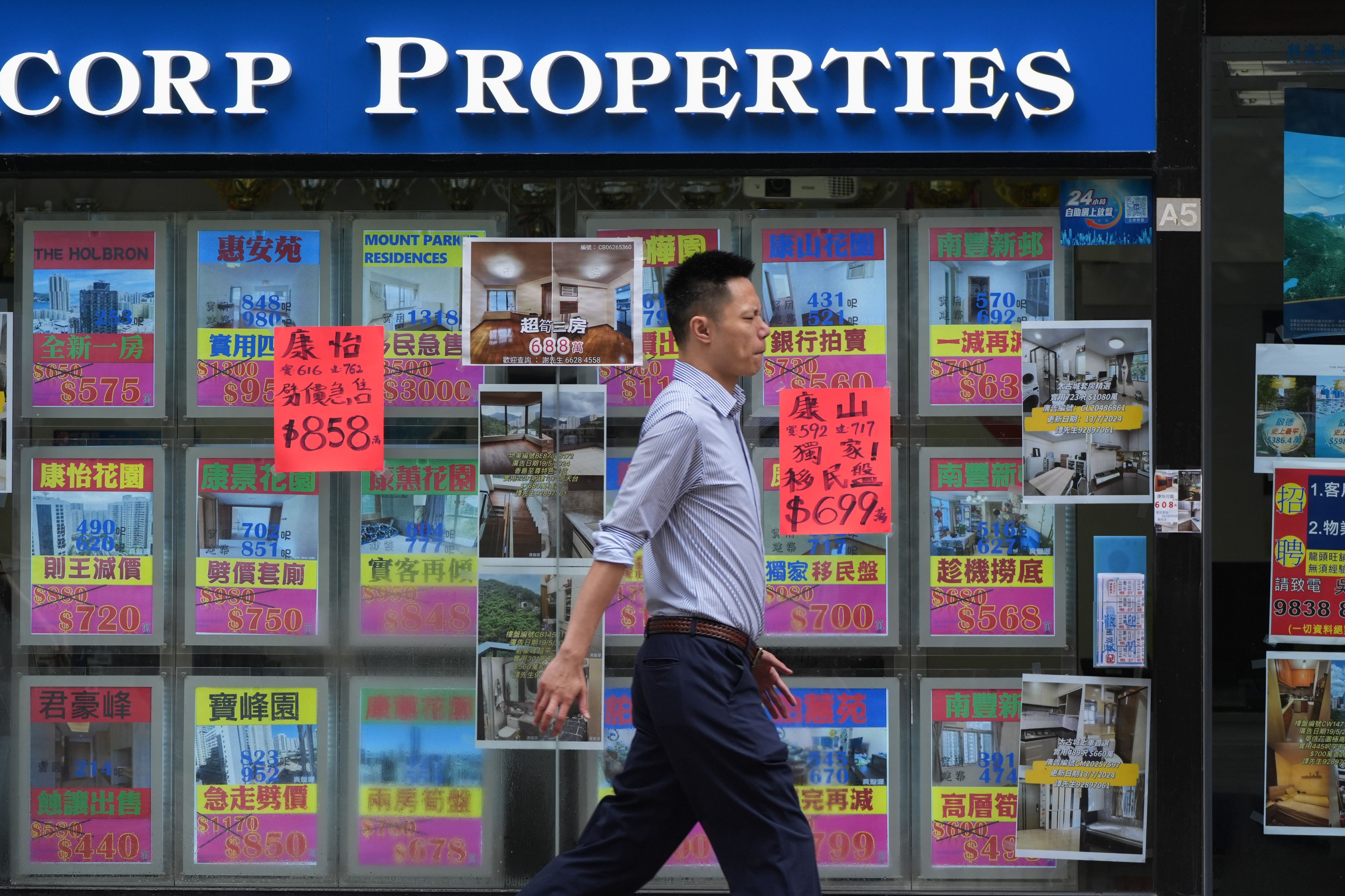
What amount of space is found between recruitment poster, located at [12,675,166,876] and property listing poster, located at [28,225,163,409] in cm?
107

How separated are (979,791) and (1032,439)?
4.33 ft

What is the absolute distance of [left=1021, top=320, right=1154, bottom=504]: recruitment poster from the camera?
4.98m

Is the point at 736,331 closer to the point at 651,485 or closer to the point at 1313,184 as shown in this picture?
the point at 651,485

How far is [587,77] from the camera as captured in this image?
194 inches

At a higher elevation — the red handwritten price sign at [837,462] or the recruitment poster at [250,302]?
the recruitment poster at [250,302]

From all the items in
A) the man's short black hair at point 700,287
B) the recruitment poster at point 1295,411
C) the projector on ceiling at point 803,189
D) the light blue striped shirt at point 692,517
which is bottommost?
the light blue striped shirt at point 692,517

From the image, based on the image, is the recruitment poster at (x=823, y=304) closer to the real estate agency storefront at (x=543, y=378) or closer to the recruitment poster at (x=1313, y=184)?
the real estate agency storefront at (x=543, y=378)

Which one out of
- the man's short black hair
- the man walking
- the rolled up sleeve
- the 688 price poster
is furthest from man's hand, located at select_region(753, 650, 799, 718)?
the 688 price poster

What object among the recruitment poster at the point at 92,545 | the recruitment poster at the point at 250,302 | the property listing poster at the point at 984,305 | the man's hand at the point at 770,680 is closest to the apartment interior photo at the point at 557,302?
the recruitment poster at the point at 250,302

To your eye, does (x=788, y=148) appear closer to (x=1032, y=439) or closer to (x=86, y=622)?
(x=1032, y=439)

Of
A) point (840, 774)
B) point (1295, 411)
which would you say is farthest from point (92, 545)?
point (1295, 411)

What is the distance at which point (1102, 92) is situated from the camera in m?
4.92

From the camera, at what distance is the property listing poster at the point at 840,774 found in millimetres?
5074

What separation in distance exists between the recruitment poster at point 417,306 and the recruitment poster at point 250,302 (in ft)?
0.59
